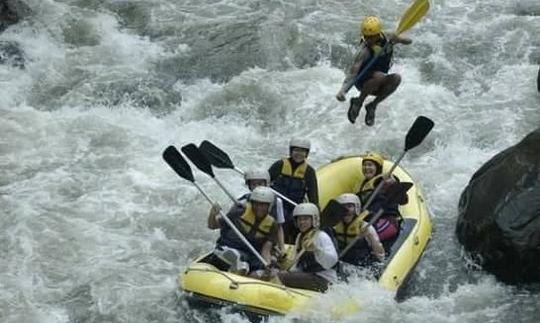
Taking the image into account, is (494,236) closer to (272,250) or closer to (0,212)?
(272,250)

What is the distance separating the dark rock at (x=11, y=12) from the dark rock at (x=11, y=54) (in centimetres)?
40

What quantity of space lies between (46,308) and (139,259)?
1081mm

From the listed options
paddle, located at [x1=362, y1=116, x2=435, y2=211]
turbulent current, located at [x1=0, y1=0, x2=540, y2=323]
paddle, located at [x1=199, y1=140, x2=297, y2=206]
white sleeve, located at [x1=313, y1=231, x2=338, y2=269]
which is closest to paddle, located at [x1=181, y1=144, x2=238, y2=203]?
paddle, located at [x1=199, y1=140, x2=297, y2=206]

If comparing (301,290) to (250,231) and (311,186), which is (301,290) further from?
(311,186)

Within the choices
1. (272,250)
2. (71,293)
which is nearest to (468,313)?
(272,250)

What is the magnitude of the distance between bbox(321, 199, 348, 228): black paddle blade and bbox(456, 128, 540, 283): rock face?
5.23ft

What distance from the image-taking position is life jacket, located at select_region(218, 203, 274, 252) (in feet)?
24.4

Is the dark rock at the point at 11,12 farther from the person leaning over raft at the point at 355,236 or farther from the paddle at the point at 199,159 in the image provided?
the person leaning over raft at the point at 355,236

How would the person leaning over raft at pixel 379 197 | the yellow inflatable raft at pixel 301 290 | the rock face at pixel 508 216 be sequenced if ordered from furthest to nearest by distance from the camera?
the person leaning over raft at pixel 379 197
the rock face at pixel 508 216
the yellow inflatable raft at pixel 301 290

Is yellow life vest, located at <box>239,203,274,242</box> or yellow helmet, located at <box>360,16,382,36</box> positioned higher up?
yellow helmet, located at <box>360,16,382,36</box>

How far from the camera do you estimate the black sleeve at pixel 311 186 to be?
8180 millimetres

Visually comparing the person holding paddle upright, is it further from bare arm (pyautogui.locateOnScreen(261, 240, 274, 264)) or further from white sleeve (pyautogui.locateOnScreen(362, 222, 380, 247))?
bare arm (pyautogui.locateOnScreen(261, 240, 274, 264))

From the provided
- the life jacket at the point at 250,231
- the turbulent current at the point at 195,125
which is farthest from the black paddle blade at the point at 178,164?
the turbulent current at the point at 195,125

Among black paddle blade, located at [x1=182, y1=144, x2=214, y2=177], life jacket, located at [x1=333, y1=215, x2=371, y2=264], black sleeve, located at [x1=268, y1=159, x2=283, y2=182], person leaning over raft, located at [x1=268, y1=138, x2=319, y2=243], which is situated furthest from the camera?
black sleeve, located at [x1=268, y1=159, x2=283, y2=182]
